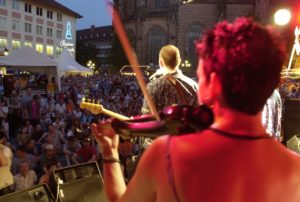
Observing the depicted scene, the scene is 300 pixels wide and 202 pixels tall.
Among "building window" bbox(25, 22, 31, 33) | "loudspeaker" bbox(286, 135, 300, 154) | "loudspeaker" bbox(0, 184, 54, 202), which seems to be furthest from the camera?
"building window" bbox(25, 22, 31, 33)

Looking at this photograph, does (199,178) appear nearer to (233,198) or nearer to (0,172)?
(233,198)

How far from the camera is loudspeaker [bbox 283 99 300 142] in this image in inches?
258

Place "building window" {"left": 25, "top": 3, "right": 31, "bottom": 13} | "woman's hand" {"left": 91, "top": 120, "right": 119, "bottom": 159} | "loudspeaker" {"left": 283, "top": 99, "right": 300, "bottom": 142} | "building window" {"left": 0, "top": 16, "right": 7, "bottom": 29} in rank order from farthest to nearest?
"building window" {"left": 25, "top": 3, "right": 31, "bottom": 13}
"building window" {"left": 0, "top": 16, "right": 7, "bottom": 29}
"loudspeaker" {"left": 283, "top": 99, "right": 300, "bottom": 142}
"woman's hand" {"left": 91, "top": 120, "right": 119, "bottom": 159}

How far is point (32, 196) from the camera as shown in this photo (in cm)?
361

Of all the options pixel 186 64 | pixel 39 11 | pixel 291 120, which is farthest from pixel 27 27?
pixel 291 120

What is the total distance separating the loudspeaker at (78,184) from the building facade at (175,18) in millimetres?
41239

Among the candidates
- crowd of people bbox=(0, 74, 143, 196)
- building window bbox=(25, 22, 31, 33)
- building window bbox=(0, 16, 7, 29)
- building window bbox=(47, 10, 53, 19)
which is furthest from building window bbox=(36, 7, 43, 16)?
crowd of people bbox=(0, 74, 143, 196)

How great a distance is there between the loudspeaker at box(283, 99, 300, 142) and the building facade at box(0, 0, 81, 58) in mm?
43646

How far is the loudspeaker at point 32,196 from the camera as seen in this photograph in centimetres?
343

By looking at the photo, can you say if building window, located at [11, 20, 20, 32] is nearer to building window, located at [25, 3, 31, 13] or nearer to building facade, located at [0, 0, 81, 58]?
building facade, located at [0, 0, 81, 58]

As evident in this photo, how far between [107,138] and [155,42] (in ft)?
176

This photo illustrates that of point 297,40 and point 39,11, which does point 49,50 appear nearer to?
point 39,11

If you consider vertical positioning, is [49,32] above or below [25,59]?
above

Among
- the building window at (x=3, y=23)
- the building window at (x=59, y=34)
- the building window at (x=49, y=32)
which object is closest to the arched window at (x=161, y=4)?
the building window at (x=59, y=34)
